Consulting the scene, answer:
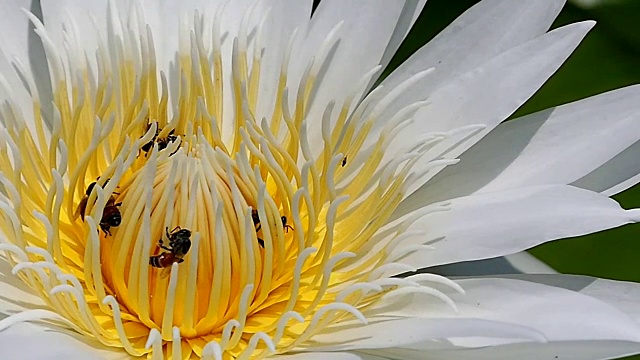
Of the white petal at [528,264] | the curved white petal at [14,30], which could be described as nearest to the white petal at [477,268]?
the white petal at [528,264]

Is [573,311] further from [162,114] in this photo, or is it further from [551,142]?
[162,114]

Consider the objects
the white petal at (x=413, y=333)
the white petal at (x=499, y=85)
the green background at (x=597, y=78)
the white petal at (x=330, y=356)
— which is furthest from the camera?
the green background at (x=597, y=78)

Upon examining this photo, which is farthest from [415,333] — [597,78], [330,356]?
[597,78]

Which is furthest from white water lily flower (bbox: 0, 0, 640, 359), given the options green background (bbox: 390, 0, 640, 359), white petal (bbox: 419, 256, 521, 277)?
green background (bbox: 390, 0, 640, 359)

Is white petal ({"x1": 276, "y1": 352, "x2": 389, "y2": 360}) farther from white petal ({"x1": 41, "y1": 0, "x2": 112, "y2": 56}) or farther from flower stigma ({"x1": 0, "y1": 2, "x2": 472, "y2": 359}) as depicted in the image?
white petal ({"x1": 41, "y1": 0, "x2": 112, "y2": 56})

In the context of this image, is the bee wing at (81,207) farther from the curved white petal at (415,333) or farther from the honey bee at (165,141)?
the curved white petal at (415,333)

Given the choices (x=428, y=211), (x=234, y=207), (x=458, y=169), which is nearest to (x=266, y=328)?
(x=234, y=207)
